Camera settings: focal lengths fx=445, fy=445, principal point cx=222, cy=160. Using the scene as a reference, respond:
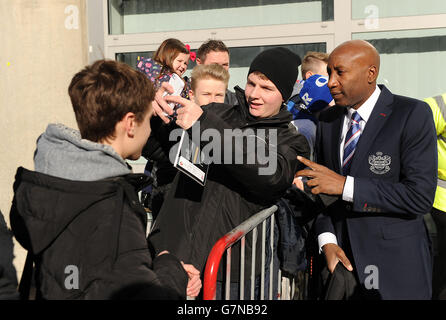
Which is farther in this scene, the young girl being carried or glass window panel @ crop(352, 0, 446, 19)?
glass window panel @ crop(352, 0, 446, 19)

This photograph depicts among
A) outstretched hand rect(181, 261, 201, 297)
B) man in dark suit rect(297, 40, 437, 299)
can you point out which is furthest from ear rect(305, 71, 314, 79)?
outstretched hand rect(181, 261, 201, 297)

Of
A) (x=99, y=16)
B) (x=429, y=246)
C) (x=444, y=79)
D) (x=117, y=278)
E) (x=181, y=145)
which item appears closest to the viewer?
(x=117, y=278)

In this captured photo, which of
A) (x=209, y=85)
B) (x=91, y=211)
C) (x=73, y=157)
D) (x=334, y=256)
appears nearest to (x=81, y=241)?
(x=91, y=211)

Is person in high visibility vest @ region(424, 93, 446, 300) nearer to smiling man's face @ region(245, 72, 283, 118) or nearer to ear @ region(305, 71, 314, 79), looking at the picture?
ear @ region(305, 71, 314, 79)

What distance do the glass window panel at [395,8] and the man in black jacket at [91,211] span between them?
4.60 m

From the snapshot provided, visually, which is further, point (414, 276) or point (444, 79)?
point (444, 79)

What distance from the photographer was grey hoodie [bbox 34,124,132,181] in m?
1.59

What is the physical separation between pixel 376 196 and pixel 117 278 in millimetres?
1460

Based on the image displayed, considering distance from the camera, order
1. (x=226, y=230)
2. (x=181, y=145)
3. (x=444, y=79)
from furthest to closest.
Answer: (x=444, y=79) < (x=226, y=230) < (x=181, y=145)

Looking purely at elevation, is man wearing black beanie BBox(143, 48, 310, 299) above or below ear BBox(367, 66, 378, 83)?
below

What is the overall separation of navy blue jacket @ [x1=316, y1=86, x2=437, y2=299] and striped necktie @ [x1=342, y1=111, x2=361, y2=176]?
0.07 metres
